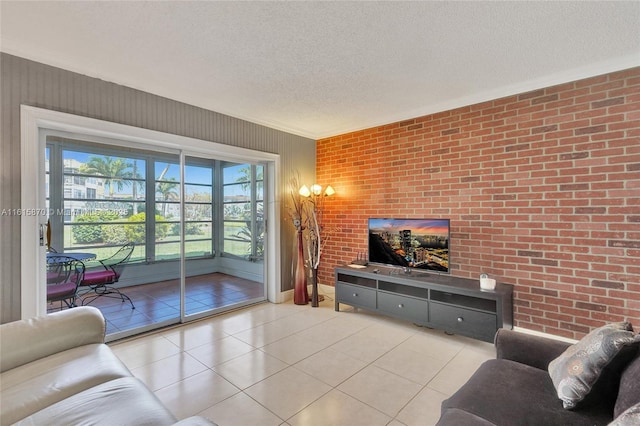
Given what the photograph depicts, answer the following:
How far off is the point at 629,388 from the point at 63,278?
3.91 metres

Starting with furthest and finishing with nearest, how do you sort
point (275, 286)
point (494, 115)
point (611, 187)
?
point (275, 286), point (494, 115), point (611, 187)

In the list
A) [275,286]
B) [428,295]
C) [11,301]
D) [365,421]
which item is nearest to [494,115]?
[428,295]

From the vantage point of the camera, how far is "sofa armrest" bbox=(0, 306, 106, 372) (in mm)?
1607

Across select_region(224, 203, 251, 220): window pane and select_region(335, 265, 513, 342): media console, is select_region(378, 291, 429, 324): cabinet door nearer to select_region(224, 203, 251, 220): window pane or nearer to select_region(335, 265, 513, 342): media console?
select_region(335, 265, 513, 342): media console

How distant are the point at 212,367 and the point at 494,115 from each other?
12.0ft

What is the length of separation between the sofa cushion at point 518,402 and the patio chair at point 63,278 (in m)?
3.25

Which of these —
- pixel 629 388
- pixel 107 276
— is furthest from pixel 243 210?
pixel 629 388

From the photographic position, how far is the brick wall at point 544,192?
2461 millimetres

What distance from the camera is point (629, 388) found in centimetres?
110

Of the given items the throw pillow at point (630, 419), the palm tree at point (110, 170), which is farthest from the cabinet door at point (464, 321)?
the palm tree at point (110, 170)

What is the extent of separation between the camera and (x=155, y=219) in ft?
11.0

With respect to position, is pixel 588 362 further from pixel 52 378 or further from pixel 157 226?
pixel 157 226

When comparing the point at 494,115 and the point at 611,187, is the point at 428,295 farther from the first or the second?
the point at 494,115

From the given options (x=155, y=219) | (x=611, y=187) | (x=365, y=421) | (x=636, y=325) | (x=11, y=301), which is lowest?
(x=365, y=421)
